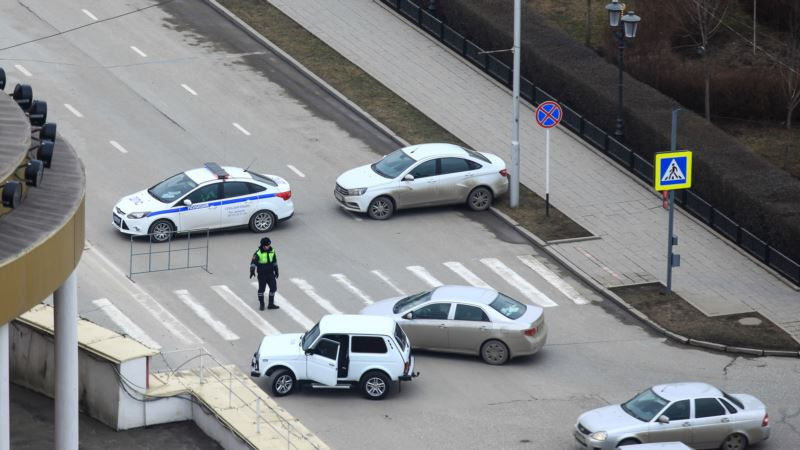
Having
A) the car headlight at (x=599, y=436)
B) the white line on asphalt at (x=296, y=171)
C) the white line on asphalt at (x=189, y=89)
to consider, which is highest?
the white line on asphalt at (x=189, y=89)

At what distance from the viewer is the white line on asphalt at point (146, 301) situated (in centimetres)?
3003

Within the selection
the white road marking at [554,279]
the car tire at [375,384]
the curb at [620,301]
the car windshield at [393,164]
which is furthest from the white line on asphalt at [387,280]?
the car tire at [375,384]

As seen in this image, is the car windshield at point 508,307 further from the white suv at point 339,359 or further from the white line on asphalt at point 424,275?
the white line on asphalt at point 424,275

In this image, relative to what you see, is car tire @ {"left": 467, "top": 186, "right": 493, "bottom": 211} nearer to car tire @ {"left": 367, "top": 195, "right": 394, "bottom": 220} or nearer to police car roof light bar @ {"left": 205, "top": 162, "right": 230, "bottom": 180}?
car tire @ {"left": 367, "top": 195, "right": 394, "bottom": 220}

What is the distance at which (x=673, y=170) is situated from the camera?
3391 cm

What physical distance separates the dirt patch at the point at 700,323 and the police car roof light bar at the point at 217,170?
8.76 metres

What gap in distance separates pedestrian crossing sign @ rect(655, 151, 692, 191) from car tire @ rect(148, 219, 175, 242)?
34.3 feet

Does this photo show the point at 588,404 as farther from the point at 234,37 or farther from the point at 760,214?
the point at 234,37

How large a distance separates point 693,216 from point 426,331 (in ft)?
34.9

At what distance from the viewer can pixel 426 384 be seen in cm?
2891

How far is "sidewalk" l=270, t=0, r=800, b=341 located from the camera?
34.4 metres

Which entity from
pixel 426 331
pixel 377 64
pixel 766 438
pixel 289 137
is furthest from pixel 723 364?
pixel 377 64

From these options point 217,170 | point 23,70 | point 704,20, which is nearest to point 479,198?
point 217,170

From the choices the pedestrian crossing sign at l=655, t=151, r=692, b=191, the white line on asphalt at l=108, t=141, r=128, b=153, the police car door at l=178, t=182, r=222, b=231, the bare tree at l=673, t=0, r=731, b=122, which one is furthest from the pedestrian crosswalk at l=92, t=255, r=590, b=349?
the bare tree at l=673, t=0, r=731, b=122
